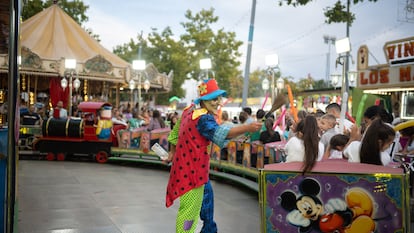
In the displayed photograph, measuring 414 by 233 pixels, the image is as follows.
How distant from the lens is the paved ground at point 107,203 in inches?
215

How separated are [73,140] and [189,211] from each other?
889 cm

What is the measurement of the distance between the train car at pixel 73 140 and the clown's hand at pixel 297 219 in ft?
28.6

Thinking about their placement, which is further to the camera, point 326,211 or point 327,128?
point 327,128

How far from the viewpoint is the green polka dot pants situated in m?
3.85

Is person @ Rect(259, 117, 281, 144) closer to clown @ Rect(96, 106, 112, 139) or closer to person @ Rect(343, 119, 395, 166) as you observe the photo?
person @ Rect(343, 119, 395, 166)

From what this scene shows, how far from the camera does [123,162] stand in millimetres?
12164

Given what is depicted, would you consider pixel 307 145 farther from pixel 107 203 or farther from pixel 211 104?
pixel 107 203

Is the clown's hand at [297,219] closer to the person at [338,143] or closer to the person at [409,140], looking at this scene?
the person at [338,143]

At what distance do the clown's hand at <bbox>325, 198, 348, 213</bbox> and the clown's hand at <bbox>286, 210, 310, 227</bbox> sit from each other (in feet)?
0.73

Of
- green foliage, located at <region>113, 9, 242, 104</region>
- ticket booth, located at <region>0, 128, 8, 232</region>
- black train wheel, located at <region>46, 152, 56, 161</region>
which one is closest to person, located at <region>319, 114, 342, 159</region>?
ticket booth, located at <region>0, 128, 8, 232</region>

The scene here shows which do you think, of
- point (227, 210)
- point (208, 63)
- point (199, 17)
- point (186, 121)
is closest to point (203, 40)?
point (199, 17)

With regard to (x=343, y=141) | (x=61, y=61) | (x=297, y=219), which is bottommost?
(x=297, y=219)

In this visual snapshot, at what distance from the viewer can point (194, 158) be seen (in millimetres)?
3971

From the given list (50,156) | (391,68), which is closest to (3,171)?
(50,156)
